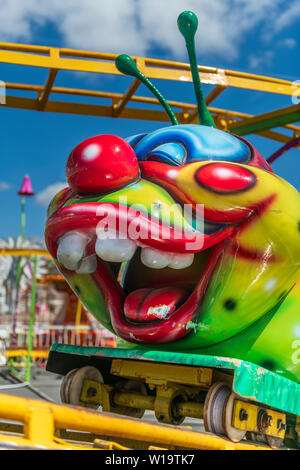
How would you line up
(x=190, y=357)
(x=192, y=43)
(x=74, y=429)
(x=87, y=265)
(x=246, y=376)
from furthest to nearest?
(x=192, y=43) → (x=87, y=265) → (x=190, y=357) → (x=246, y=376) → (x=74, y=429)

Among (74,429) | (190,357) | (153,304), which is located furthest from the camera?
(153,304)

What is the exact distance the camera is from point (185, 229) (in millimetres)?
2033

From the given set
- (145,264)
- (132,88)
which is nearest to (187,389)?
(145,264)

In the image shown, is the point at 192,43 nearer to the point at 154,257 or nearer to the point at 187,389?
the point at 154,257

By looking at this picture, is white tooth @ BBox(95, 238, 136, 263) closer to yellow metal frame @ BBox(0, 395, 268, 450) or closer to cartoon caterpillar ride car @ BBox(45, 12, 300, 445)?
cartoon caterpillar ride car @ BBox(45, 12, 300, 445)

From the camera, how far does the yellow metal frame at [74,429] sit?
140 cm

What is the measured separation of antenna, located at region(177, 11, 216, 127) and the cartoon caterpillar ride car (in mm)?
347

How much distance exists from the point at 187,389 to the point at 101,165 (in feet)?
3.21

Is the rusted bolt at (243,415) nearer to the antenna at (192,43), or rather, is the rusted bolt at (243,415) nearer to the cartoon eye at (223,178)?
the cartoon eye at (223,178)

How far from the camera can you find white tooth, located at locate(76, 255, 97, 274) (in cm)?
226

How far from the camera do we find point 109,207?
6.53 ft

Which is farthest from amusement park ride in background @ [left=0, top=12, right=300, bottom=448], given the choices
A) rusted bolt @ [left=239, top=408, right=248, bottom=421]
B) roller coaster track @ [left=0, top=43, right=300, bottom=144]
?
roller coaster track @ [left=0, top=43, right=300, bottom=144]

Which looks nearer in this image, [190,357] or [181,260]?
[190,357]
